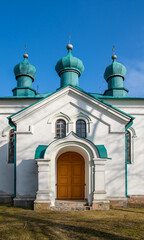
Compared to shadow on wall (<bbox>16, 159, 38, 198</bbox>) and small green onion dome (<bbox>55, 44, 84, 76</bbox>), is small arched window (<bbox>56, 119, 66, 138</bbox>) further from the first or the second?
small green onion dome (<bbox>55, 44, 84, 76</bbox>)

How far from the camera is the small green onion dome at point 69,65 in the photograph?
575 inches

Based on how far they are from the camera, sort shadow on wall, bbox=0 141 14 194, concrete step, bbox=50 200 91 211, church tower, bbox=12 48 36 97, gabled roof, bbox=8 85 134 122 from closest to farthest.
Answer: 1. concrete step, bbox=50 200 91 211
2. gabled roof, bbox=8 85 134 122
3. shadow on wall, bbox=0 141 14 194
4. church tower, bbox=12 48 36 97

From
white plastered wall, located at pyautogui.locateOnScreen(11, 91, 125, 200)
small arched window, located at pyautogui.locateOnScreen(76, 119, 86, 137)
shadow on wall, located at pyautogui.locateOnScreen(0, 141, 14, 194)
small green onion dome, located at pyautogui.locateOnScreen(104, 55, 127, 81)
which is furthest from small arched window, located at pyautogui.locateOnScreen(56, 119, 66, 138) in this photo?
small green onion dome, located at pyautogui.locateOnScreen(104, 55, 127, 81)

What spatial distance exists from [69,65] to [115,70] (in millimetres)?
3176

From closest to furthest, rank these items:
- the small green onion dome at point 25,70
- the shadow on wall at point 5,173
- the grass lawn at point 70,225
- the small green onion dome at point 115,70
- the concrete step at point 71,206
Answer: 1. the grass lawn at point 70,225
2. the concrete step at point 71,206
3. the shadow on wall at point 5,173
4. the small green onion dome at point 25,70
5. the small green onion dome at point 115,70

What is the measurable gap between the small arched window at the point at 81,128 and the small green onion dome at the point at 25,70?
668cm

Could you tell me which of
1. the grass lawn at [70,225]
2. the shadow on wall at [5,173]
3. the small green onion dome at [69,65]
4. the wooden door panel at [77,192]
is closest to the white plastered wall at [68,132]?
the wooden door panel at [77,192]

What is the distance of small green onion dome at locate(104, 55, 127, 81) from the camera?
14930 mm

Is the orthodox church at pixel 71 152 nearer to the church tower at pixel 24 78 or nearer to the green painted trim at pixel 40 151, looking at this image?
the green painted trim at pixel 40 151

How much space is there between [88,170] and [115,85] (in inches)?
294

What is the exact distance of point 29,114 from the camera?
31.6 feet

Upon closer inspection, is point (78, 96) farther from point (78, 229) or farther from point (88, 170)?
point (78, 229)

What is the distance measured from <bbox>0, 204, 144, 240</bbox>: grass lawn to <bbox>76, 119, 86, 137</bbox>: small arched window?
11.0 feet

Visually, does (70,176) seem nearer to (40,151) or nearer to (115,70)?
(40,151)
